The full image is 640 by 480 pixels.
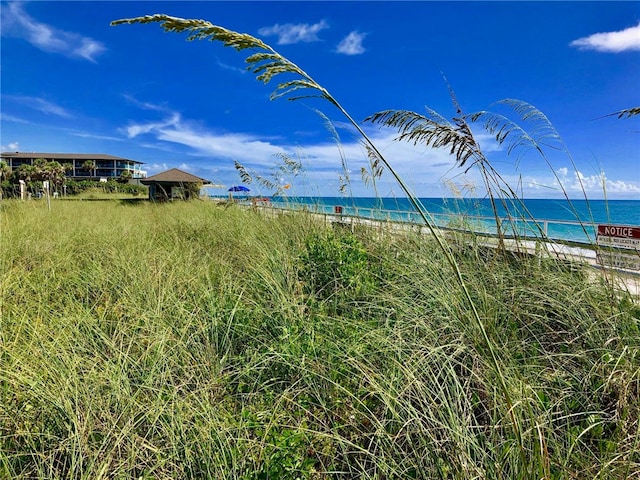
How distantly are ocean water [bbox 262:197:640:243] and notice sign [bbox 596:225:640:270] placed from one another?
6 cm

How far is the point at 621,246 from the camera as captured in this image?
7.70ft

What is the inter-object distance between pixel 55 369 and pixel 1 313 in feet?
3.71

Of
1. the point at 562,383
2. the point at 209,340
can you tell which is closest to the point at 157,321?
the point at 209,340

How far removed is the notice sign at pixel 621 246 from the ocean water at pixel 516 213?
6 cm

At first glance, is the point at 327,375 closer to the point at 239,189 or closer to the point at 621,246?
the point at 621,246

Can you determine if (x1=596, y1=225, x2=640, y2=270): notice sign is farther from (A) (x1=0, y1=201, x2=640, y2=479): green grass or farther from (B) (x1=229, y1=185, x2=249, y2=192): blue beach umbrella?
(B) (x1=229, y1=185, x2=249, y2=192): blue beach umbrella

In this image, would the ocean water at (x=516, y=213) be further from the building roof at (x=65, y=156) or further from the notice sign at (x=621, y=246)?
the building roof at (x=65, y=156)

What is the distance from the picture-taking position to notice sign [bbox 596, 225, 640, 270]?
7.55 ft

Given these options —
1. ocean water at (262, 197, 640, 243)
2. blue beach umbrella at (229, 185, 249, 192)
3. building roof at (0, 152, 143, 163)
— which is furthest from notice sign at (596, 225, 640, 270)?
building roof at (0, 152, 143, 163)

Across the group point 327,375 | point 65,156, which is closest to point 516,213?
point 327,375

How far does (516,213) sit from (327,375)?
1.91 m

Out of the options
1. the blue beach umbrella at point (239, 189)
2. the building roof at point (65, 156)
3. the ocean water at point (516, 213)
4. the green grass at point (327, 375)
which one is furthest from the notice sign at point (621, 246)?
the building roof at point (65, 156)

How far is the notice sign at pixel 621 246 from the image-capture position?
2303mm

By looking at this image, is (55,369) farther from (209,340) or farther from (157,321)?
(209,340)
